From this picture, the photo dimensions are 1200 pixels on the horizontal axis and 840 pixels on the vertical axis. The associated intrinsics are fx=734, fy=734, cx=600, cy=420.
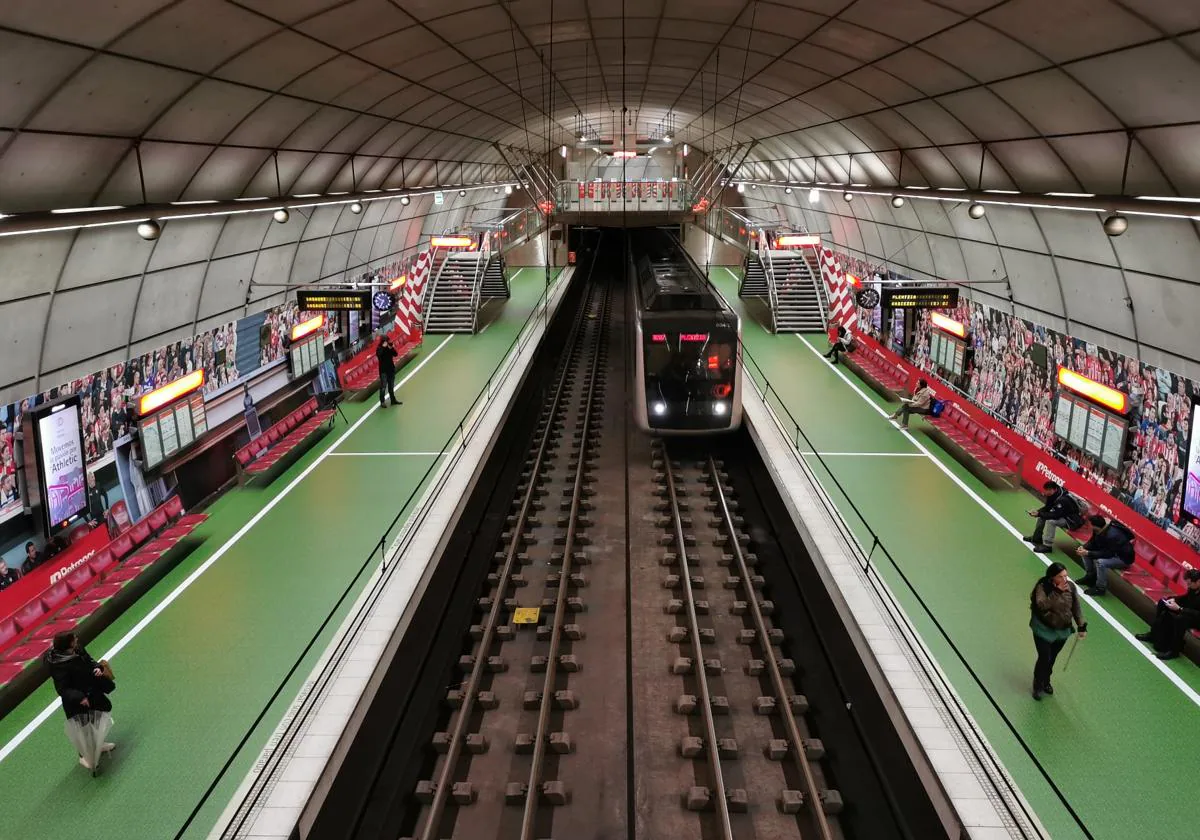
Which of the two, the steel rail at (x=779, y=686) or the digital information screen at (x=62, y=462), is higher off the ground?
the digital information screen at (x=62, y=462)

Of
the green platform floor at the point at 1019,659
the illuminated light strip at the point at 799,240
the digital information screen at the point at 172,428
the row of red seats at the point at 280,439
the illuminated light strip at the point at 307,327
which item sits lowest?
the green platform floor at the point at 1019,659

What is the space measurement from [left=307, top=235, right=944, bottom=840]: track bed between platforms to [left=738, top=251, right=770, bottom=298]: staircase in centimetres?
1682

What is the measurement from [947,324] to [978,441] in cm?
380

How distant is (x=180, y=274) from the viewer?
1164cm

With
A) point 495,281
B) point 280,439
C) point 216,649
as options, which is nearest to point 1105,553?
point 216,649

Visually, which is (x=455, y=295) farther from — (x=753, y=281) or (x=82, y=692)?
(x=82, y=692)

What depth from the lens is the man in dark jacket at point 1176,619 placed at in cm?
750

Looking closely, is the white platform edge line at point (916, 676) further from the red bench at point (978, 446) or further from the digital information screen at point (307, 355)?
the digital information screen at point (307, 355)

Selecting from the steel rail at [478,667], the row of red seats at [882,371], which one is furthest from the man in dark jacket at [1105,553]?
the row of red seats at [882,371]

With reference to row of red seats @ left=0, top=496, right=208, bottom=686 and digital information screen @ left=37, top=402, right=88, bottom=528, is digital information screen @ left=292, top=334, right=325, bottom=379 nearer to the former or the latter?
row of red seats @ left=0, top=496, right=208, bottom=686

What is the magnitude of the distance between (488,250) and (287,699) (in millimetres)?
19843

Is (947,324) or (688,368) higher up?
A: (947,324)

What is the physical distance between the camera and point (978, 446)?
13344mm

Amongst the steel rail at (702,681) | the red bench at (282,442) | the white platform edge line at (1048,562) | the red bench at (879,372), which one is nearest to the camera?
the steel rail at (702,681)
